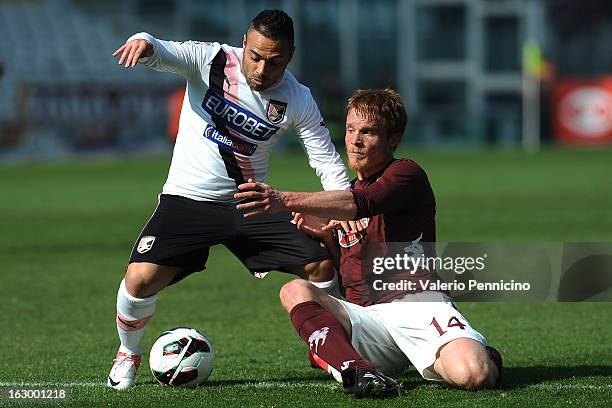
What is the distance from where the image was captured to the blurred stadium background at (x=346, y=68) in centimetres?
4325

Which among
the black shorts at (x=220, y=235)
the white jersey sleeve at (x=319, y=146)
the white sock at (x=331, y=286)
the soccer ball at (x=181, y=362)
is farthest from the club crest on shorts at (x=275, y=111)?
the soccer ball at (x=181, y=362)

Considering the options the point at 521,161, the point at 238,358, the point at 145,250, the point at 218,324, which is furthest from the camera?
the point at 521,161

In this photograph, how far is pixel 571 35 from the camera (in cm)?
6569

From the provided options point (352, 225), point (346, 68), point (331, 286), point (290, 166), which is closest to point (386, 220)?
point (352, 225)

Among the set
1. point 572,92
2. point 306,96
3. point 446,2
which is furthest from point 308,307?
point 446,2

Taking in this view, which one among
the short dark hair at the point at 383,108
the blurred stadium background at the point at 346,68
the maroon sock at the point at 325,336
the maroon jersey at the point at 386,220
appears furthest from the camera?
the blurred stadium background at the point at 346,68

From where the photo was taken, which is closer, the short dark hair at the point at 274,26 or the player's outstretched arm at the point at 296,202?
the player's outstretched arm at the point at 296,202

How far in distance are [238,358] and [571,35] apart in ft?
200

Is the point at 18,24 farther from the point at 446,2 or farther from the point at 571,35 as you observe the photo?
the point at 571,35

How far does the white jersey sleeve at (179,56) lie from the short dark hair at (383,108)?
95 cm

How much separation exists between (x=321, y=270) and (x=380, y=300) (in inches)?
19.7

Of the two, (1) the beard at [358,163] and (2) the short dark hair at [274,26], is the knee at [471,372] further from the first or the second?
(2) the short dark hair at [274,26]

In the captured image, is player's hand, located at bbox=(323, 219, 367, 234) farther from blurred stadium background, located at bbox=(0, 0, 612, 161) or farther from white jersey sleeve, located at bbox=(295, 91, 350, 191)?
blurred stadium background, located at bbox=(0, 0, 612, 161)

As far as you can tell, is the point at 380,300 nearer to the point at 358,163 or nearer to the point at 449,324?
the point at 449,324
